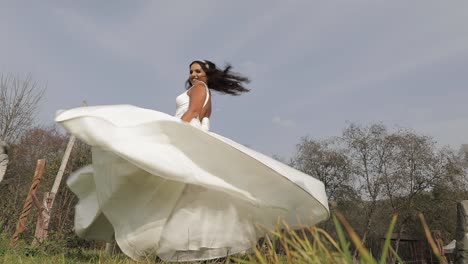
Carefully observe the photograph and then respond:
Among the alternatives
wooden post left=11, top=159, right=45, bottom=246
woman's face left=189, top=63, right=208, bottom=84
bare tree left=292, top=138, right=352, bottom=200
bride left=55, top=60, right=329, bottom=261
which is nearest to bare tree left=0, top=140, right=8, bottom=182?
wooden post left=11, top=159, right=45, bottom=246

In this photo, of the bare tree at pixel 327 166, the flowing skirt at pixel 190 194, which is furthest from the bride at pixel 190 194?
the bare tree at pixel 327 166

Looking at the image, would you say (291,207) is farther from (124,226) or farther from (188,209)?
(124,226)

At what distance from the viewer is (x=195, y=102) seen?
14.8 feet

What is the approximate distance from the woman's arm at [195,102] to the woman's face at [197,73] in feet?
1.50

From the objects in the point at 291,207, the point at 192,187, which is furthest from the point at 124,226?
the point at 291,207

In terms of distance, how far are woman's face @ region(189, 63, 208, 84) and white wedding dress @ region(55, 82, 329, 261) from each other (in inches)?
59.2

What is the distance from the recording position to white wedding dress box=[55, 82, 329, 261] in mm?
3580

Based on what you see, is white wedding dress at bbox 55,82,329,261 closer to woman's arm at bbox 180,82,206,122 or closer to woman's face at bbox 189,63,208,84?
woman's arm at bbox 180,82,206,122

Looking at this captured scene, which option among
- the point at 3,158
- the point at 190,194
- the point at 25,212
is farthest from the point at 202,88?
the point at 25,212

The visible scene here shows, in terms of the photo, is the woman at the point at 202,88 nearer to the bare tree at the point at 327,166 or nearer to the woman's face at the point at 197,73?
the woman's face at the point at 197,73

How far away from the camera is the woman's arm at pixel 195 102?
171 inches

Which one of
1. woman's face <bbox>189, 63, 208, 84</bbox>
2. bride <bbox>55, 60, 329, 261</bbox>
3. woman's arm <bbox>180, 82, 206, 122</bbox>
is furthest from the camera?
woman's face <bbox>189, 63, 208, 84</bbox>

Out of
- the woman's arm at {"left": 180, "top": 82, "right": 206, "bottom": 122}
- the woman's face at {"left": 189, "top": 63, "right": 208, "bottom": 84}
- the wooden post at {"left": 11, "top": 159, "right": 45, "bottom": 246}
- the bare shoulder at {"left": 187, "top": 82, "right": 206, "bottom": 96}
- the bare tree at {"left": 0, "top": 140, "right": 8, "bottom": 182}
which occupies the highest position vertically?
the woman's face at {"left": 189, "top": 63, "right": 208, "bottom": 84}

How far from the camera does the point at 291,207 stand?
3.74 m
